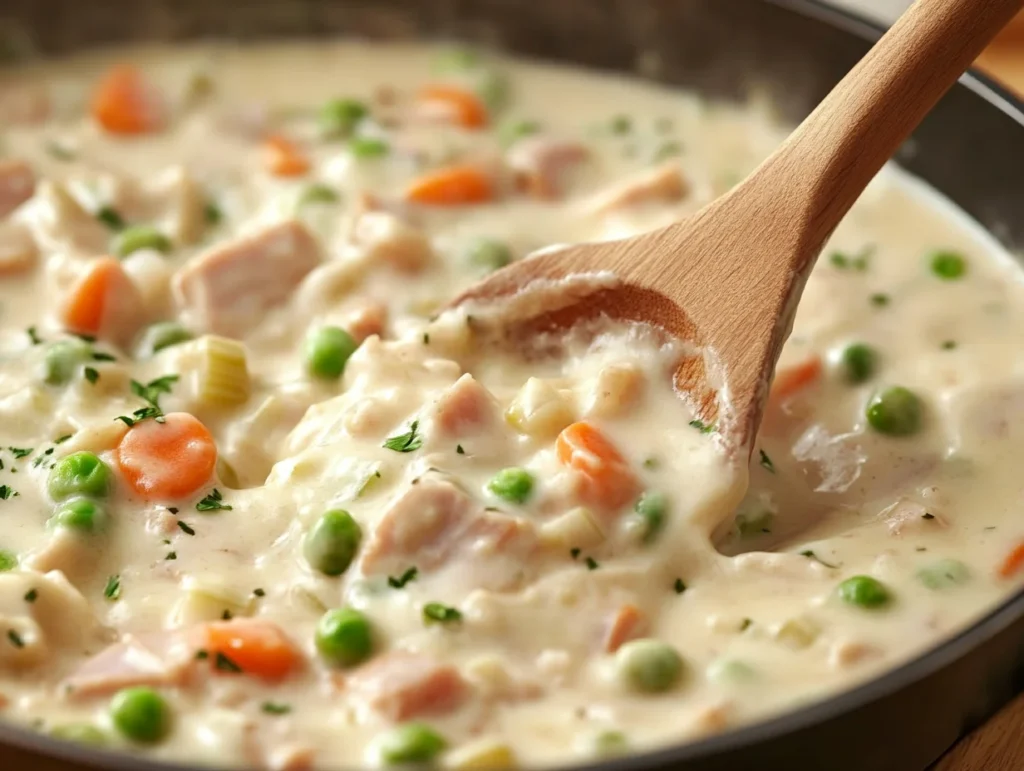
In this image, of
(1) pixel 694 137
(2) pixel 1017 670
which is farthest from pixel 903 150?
(2) pixel 1017 670

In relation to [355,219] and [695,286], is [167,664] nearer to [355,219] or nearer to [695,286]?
[695,286]

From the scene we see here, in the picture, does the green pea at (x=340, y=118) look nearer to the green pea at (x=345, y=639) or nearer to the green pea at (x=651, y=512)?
the green pea at (x=651, y=512)

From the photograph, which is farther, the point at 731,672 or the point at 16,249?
the point at 16,249

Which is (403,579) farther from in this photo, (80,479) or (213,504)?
(80,479)

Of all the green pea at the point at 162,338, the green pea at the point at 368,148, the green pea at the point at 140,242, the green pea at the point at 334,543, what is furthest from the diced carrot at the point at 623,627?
the green pea at the point at 368,148

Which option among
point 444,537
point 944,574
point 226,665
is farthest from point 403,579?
point 944,574
